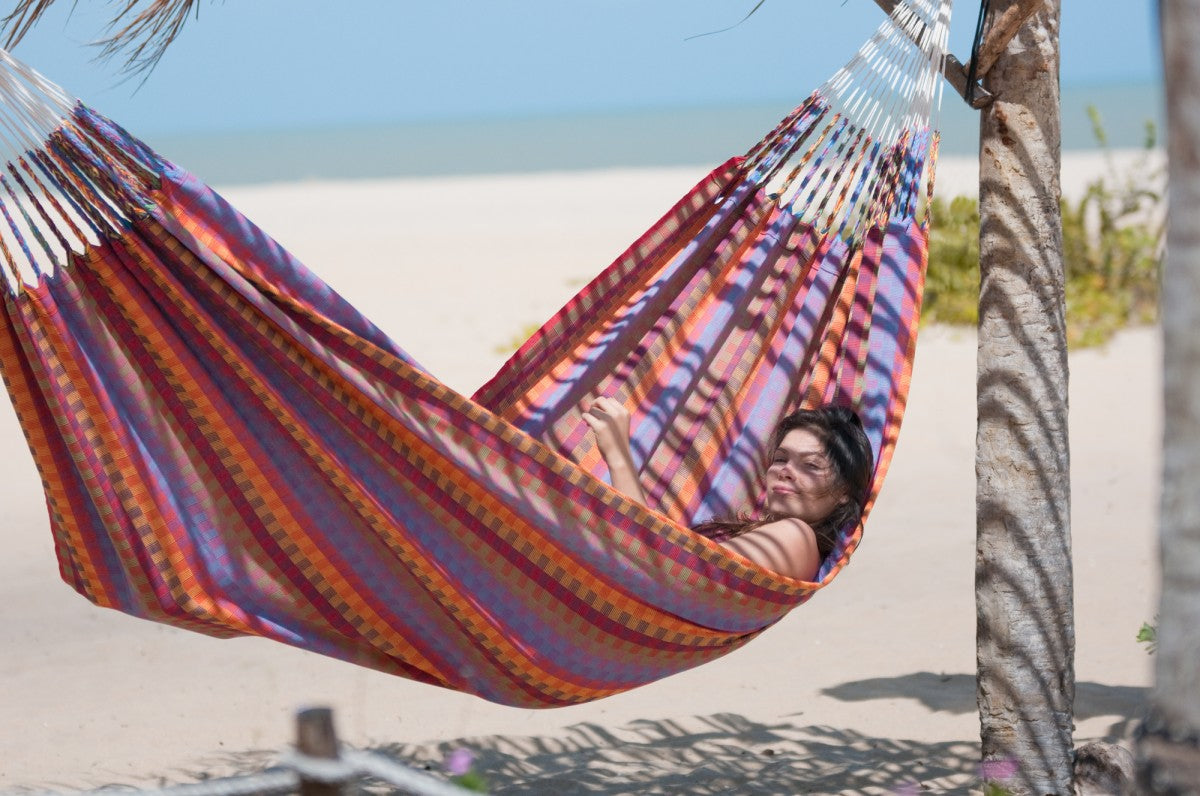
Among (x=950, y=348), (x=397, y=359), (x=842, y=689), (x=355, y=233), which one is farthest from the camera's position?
(x=355, y=233)

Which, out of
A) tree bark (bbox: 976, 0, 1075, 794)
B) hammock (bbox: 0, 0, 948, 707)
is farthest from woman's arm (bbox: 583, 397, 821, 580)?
tree bark (bbox: 976, 0, 1075, 794)

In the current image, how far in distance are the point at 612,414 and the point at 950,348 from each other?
3686 millimetres

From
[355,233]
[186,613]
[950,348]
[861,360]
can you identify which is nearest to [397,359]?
[186,613]

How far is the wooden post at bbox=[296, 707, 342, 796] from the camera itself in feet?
3.90

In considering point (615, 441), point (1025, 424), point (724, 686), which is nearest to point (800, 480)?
point (615, 441)

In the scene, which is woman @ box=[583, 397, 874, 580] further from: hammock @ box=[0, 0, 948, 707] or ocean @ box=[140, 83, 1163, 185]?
ocean @ box=[140, 83, 1163, 185]

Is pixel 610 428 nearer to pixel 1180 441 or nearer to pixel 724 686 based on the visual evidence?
pixel 724 686

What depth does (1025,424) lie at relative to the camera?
179 cm

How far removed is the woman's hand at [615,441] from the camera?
2.09 m

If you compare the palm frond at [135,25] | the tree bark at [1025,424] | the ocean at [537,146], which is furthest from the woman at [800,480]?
the ocean at [537,146]

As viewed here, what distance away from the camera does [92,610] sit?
322 cm

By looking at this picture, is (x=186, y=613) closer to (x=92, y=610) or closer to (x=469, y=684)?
(x=469, y=684)

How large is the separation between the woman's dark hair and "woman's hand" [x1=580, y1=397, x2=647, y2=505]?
157 millimetres

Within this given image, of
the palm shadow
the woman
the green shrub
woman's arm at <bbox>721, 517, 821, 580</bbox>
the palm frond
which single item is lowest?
the palm shadow
